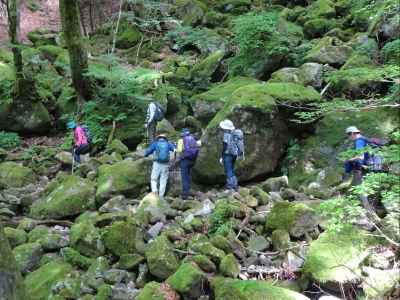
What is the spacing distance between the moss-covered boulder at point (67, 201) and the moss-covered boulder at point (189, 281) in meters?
3.97

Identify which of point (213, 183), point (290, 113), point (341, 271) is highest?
point (290, 113)

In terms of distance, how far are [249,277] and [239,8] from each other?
57.6ft

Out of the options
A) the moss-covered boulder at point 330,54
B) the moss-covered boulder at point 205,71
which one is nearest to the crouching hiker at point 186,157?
the moss-covered boulder at point 330,54

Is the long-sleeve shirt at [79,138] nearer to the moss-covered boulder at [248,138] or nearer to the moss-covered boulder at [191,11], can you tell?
the moss-covered boulder at [248,138]

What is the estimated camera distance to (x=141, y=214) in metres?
7.70

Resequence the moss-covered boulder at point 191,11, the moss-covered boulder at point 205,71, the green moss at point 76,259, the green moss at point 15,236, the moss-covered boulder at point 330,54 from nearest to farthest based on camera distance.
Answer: the green moss at point 76,259 → the green moss at point 15,236 → the moss-covered boulder at point 330,54 → the moss-covered boulder at point 205,71 → the moss-covered boulder at point 191,11

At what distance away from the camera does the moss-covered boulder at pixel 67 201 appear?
8812 millimetres

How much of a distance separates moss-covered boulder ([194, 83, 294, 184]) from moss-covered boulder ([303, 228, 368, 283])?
4.26 metres

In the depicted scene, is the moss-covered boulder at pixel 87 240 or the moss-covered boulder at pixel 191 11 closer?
the moss-covered boulder at pixel 87 240

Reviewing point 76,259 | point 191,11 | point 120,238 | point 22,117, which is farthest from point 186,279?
point 191,11

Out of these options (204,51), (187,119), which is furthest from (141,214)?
(204,51)

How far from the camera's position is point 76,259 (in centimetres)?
674

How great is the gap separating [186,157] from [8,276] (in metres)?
5.53

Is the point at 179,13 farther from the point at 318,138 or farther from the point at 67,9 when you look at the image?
the point at 318,138
